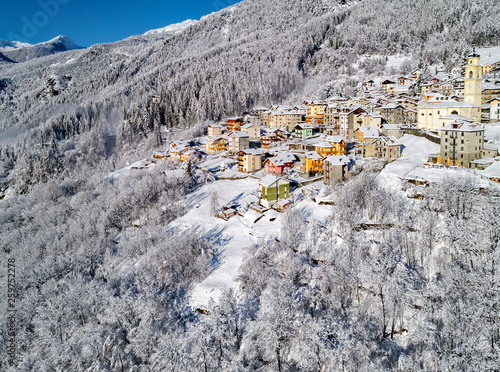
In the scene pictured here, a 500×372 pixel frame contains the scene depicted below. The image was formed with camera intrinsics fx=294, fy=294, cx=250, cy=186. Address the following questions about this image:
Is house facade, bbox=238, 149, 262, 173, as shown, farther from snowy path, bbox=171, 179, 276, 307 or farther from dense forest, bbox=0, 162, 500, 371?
dense forest, bbox=0, 162, 500, 371

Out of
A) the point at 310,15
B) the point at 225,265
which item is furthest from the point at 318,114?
the point at 310,15

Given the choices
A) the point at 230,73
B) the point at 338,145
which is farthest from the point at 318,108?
the point at 230,73

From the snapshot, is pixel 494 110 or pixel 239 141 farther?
pixel 239 141

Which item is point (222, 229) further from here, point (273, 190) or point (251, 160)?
point (251, 160)

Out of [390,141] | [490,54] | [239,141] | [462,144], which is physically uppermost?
[490,54]

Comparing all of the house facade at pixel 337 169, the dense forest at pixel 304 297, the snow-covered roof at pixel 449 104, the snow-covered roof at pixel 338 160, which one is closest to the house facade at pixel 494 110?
the snow-covered roof at pixel 449 104
